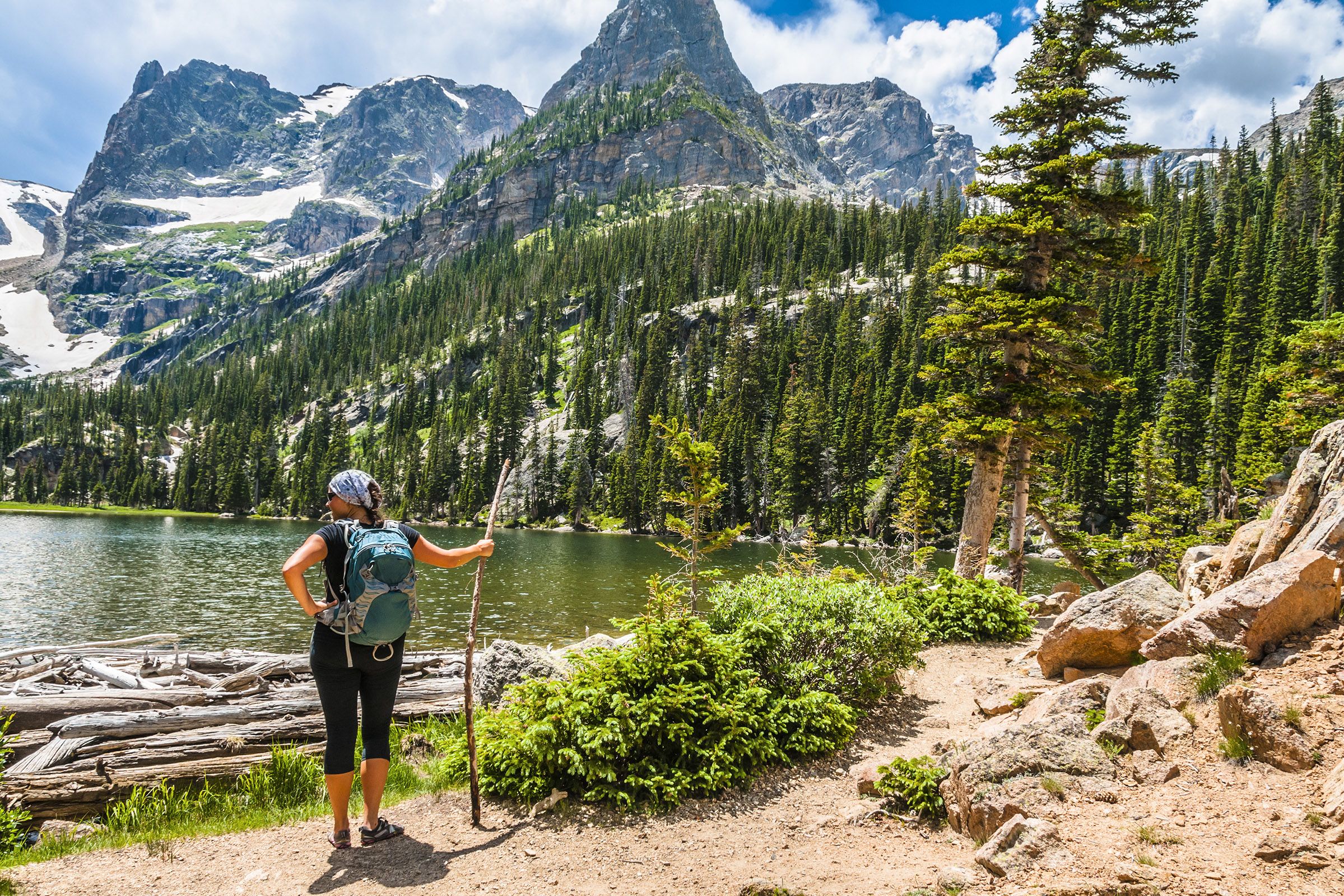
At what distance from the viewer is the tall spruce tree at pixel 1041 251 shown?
534 inches

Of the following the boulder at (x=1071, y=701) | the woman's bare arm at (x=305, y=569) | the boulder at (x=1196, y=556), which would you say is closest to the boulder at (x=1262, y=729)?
the boulder at (x=1071, y=701)

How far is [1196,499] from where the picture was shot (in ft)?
139

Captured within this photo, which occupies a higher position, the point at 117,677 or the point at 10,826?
the point at 10,826

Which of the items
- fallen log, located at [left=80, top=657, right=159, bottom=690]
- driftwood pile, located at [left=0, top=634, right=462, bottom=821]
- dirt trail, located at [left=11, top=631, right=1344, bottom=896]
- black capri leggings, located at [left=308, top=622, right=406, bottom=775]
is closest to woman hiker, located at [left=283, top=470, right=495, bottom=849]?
black capri leggings, located at [left=308, top=622, right=406, bottom=775]

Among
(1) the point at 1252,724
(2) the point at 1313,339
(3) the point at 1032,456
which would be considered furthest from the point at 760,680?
(2) the point at 1313,339

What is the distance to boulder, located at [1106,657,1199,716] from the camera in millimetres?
4965

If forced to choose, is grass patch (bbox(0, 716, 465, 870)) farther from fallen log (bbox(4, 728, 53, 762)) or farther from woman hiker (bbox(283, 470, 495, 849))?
fallen log (bbox(4, 728, 53, 762))

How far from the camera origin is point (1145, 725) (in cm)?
482

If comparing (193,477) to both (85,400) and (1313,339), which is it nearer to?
(85,400)

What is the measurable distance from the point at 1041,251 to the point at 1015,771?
1323cm

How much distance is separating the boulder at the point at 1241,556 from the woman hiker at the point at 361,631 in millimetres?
8145

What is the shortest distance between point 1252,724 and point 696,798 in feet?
14.3

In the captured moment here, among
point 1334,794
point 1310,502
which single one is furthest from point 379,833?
point 1310,502

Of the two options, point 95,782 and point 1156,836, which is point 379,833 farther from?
point 1156,836
